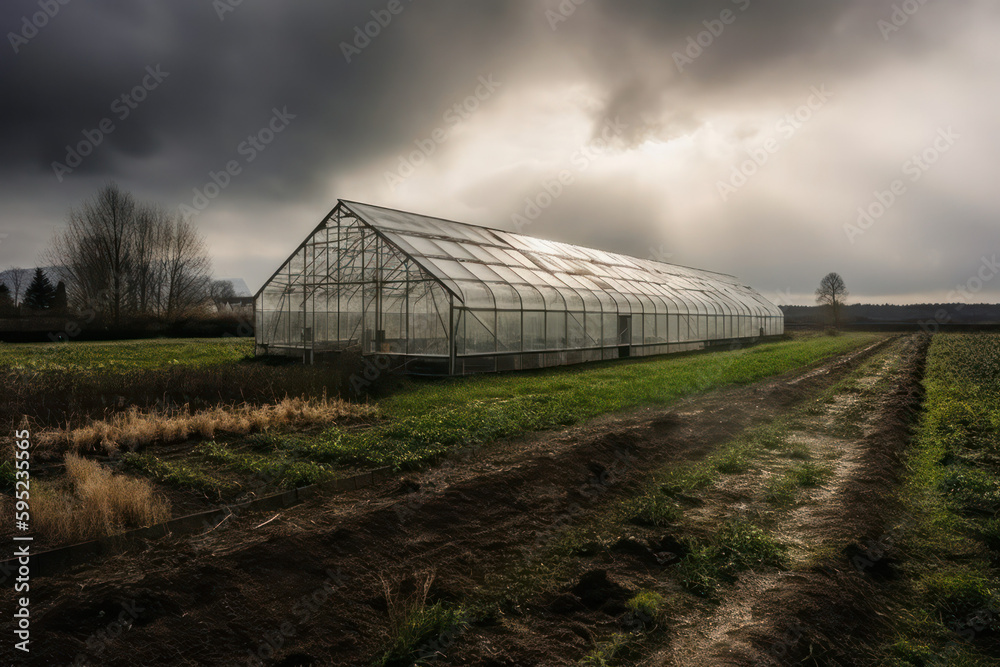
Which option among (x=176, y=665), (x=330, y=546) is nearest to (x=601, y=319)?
(x=330, y=546)

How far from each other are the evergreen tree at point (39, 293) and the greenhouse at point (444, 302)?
4343 cm

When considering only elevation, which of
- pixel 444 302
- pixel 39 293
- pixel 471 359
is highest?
pixel 39 293

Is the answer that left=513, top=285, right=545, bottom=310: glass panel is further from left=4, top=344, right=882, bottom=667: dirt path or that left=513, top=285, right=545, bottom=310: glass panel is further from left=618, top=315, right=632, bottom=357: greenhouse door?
left=4, top=344, right=882, bottom=667: dirt path

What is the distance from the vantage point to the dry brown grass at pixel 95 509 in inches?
210

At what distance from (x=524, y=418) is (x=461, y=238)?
47.4 feet

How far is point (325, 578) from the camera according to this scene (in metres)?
4.57

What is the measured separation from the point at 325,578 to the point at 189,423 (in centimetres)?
695

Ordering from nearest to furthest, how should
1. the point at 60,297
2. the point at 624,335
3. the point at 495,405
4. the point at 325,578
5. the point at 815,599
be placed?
the point at 815,599 → the point at 325,578 → the point at 495,405 → the point at 624,335 → the point at 60,297

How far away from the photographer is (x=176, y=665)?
3.54 metres

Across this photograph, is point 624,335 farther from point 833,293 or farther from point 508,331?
point 833,293

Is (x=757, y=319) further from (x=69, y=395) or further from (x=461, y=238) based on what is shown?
(x=69, y=395)

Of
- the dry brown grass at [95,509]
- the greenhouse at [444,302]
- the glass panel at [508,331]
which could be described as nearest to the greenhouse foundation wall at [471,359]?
the greenhouse at [444,302]

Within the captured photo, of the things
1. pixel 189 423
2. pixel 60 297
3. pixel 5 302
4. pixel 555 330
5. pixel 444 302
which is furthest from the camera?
pixel 60 297

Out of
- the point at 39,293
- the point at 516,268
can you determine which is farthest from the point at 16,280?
the point at 516,268
